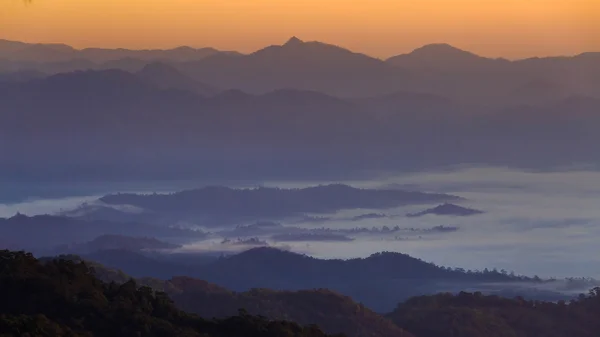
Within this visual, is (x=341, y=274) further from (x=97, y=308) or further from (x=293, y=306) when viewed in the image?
(x=97, y=308)

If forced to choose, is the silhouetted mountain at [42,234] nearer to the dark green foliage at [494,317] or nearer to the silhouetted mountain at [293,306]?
the dark green foliage at [494,317]

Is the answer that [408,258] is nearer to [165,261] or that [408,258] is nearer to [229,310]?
[165,261]

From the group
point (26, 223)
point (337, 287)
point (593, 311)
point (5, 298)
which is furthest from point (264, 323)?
point (26, 223)

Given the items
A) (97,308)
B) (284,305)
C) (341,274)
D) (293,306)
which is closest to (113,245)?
(341,274)

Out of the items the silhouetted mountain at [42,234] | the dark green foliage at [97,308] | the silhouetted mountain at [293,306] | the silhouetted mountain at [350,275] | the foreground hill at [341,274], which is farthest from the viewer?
the silhouetted mountain at [42,234]

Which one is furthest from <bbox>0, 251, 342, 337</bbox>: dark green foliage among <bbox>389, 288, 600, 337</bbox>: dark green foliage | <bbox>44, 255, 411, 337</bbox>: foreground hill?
<bbox>389, 288, 600, 337</bbox>: dark green foliage

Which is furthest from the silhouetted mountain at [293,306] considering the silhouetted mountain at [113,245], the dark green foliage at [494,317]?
the silhouetted mountain at [113,245]

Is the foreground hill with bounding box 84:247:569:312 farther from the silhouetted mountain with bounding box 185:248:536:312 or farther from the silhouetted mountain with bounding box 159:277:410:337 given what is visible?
the silhouetted mountain with bounding box 159:277:410:337
